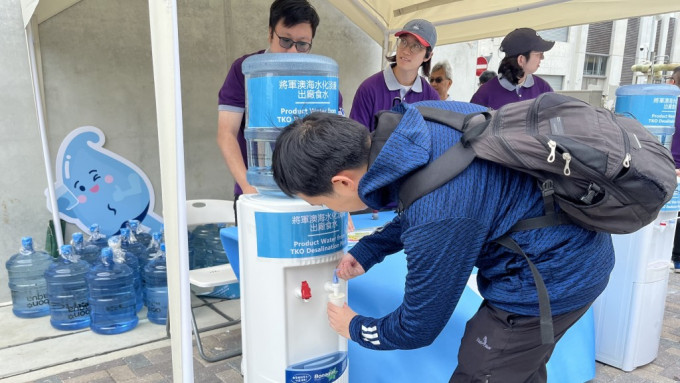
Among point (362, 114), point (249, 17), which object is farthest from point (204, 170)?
point (362, 114)

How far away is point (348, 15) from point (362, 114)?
2091 mm

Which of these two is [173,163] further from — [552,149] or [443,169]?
[552,149]

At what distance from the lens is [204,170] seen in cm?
428

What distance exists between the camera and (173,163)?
53.8 inches

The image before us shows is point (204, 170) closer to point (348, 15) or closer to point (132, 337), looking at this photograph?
point (132, 337)

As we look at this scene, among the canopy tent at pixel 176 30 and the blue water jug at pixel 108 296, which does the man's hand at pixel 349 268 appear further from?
the blue water jug at pixel 108 296

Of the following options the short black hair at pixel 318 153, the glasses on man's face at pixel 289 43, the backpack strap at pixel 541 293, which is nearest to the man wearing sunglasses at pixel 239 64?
the glasses on man's face at pixel 289 43

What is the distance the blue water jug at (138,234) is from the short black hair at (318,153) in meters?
2.92

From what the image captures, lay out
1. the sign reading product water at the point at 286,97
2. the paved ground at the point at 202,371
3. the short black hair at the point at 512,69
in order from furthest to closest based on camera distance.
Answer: the short black hair at the point at 512,69 → the paved ground at the point at 202,371 → the sign reading product water at the point at 286,97

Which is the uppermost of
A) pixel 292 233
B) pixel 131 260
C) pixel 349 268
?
pixel 292 233

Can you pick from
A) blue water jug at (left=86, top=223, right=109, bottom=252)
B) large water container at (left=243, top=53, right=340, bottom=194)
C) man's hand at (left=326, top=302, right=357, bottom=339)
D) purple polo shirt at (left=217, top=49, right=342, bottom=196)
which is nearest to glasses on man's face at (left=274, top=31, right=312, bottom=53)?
purple polo shirt at (left=217, top=49, right=342, bottom=196)

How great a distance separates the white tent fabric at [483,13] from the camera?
3.79m

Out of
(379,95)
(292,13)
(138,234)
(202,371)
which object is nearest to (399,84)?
(379,95)

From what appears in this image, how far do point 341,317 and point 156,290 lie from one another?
2.31m
